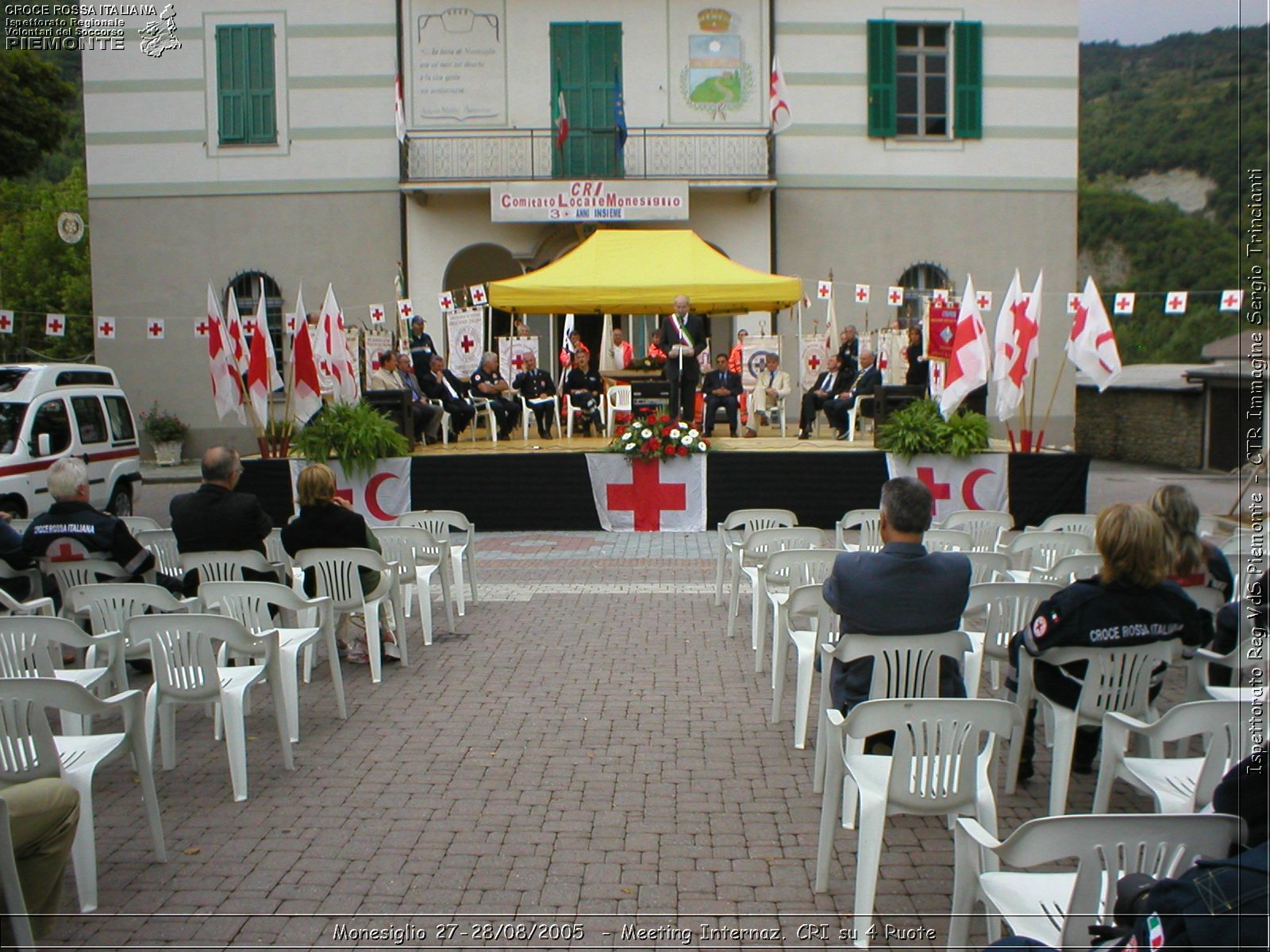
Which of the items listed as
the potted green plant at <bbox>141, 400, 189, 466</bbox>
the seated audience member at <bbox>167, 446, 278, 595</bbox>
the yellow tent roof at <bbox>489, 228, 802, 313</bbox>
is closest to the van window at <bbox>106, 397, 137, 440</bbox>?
the yellow tent roof at <bbox>489, 228, 802, 313</bbox>

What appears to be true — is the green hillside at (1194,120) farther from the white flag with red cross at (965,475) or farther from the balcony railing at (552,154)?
the balcony railing at (552,154)

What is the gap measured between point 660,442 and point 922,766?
9667mm

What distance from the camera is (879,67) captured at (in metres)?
21.6

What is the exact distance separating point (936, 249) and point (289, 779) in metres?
18.7

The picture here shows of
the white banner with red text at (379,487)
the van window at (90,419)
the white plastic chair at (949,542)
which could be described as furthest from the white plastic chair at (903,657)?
the van window at (90,419)

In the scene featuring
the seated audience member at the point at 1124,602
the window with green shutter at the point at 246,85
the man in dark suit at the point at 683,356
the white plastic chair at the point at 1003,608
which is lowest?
the white plastic chair at the point at 1003,608

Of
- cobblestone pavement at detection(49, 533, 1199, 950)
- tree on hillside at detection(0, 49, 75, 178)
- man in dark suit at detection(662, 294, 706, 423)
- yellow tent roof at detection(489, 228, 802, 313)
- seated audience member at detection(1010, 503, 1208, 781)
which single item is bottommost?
cobblestone pavement at detection(49, 533, 1199, 950)

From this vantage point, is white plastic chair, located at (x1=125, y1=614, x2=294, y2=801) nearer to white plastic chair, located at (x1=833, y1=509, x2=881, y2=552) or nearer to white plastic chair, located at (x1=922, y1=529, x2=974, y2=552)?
white plastic chair, located at (x1=922, y1=529, x2=974, y2=552)

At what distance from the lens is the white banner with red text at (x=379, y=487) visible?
1355cm

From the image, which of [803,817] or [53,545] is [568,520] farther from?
[803,817]

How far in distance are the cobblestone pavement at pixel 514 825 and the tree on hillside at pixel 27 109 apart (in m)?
11.0

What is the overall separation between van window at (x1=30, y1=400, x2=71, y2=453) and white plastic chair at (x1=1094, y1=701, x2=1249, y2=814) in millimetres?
11993

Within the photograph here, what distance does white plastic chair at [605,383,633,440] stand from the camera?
16.2m

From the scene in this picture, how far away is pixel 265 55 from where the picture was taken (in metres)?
21.5
